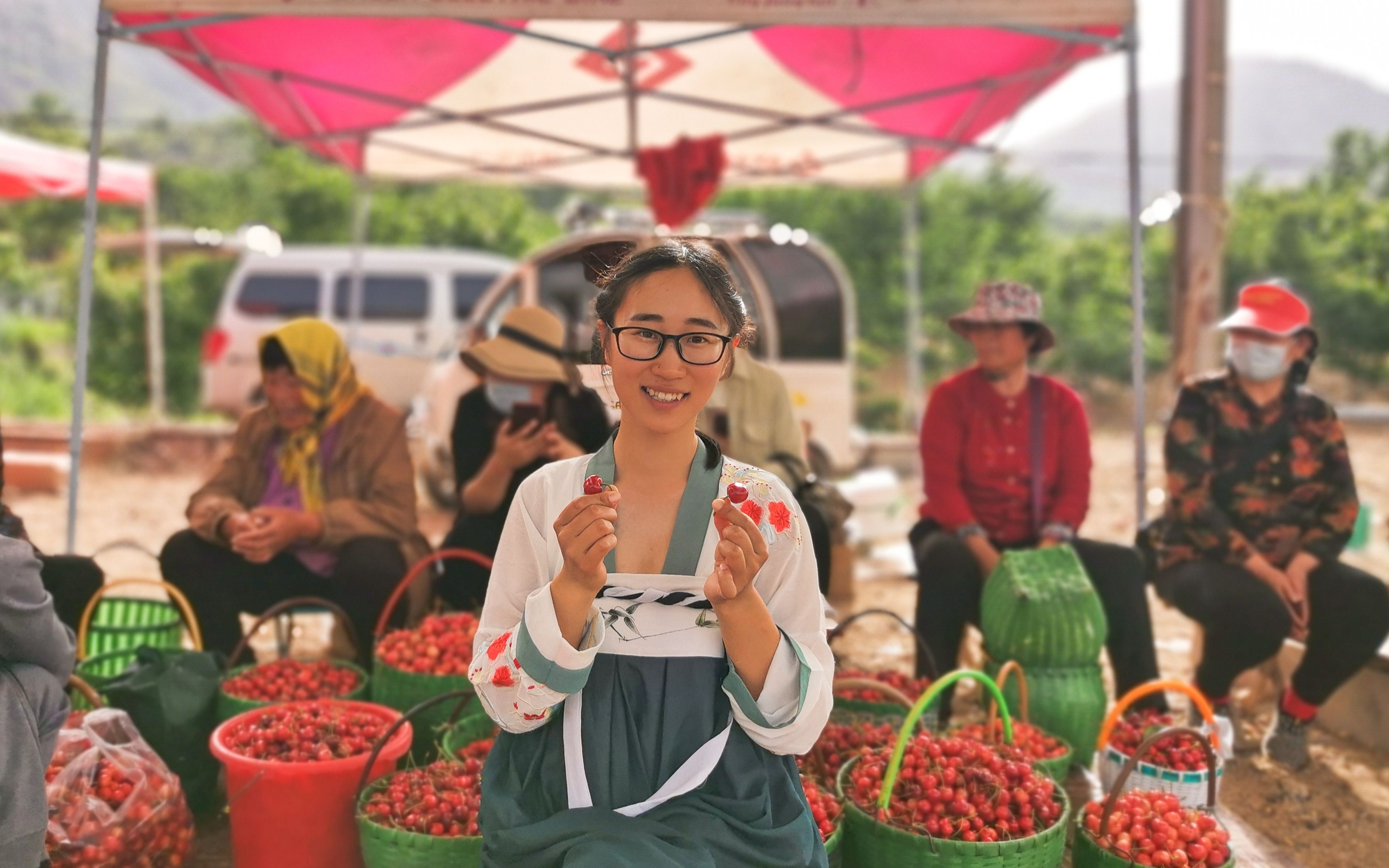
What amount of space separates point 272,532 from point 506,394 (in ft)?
3.45

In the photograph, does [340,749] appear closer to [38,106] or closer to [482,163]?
[482,163]

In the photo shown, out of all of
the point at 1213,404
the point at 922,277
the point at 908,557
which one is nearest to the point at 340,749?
the point at 1213,404

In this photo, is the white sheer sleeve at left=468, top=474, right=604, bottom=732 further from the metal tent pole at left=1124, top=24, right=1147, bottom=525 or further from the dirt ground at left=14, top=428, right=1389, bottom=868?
the metal tent pole at left=1124, top=24, right=1147, bottom=525

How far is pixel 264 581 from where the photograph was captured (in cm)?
394

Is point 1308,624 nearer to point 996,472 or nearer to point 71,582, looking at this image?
point 996,472

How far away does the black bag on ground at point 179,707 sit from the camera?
3.04 meters

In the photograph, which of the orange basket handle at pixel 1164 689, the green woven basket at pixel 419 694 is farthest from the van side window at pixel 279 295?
the orange basket handle at pixel 1164 689

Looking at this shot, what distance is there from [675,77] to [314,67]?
185 centimetres

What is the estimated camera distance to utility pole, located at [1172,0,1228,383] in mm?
5844

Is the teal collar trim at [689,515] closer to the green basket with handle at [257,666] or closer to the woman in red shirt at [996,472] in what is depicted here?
the green basket with handle at [257,666]

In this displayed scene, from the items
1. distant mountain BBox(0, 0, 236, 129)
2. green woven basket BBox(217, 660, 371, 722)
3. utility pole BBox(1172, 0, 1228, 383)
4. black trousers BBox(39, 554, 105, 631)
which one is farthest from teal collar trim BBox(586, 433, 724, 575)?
utility pole BBox(1172, 0, 1228, 383)

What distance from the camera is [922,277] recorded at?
2233 centimetres

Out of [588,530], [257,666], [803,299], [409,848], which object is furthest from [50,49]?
[588,530]

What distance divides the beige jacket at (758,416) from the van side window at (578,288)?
60cm
